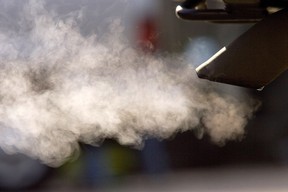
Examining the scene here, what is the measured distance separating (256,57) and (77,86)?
4.09 feet

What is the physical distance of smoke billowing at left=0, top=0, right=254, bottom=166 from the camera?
7.06 ft

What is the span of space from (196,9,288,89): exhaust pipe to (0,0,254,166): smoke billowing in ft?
2.95

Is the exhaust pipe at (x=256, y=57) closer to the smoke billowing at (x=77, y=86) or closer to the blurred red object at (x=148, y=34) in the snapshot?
the smoke billowing at (x=77, y=86)

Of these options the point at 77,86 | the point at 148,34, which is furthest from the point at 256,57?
the point at 148,34

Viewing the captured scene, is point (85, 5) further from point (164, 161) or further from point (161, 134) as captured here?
point (164, 161)

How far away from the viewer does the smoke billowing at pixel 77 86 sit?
2152 mm

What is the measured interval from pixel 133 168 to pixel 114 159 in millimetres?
170

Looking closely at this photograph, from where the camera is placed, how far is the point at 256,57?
1.23 m

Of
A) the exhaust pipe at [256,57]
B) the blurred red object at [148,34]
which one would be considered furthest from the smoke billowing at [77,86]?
the exhaust pipe at [256,57]

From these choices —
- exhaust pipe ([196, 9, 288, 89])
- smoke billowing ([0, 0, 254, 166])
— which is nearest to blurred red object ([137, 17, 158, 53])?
smoke billowing ([0, 0, 254, 166])

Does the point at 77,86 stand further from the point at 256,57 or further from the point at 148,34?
the point at 256,57

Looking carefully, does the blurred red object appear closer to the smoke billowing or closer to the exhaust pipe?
the smoke billowing

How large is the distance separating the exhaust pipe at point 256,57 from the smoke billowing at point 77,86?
2.95 feet

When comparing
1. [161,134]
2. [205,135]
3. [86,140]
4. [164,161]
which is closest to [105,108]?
[86,140]
